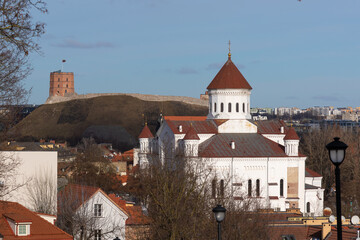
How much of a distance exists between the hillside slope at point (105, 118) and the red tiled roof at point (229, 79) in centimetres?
9570

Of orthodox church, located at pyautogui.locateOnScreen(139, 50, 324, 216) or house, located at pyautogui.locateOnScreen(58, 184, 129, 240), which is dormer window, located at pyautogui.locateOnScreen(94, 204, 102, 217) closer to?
house, located at pyautogui.locateOnScreen(58, 184, 129, 240)

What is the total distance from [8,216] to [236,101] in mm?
44997

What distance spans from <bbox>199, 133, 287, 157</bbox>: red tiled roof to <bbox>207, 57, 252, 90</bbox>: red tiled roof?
201 inches

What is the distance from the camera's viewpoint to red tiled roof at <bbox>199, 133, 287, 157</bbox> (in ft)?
210

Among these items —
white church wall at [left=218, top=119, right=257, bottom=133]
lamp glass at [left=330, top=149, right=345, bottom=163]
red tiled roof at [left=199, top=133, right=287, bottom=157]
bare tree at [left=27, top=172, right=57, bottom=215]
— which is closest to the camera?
lamp glass at [left=330, top=149, right=345, bottom=163]

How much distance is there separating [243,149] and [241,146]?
47 cm

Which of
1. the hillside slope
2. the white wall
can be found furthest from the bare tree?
the hillside slope

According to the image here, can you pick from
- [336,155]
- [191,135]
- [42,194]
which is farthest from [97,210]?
[191,135]

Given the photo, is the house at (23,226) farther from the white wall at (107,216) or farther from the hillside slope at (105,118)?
the hillside slope at (105,118)

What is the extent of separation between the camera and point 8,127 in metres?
20.2

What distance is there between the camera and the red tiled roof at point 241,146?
64.1m

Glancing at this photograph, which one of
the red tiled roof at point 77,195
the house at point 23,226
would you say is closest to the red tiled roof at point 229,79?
the red tiled roof at point 77,195

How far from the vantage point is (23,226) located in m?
26.7

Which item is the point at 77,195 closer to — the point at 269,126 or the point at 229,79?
the point at 229,79
